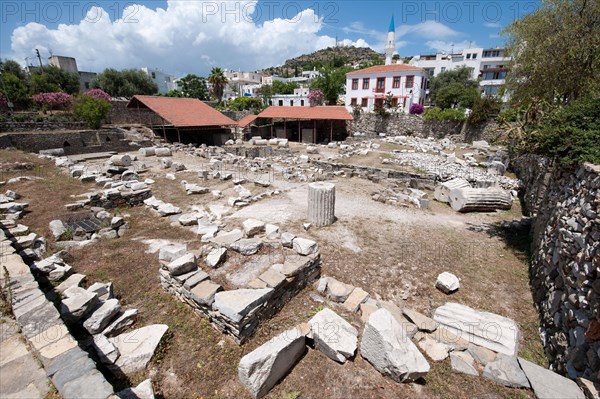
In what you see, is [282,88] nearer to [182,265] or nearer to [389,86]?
[389,86]

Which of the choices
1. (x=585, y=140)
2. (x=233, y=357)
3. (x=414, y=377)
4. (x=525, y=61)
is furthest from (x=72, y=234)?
(x=525, y=61)

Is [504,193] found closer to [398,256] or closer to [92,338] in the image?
[398,256]

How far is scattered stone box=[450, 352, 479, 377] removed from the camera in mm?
3955

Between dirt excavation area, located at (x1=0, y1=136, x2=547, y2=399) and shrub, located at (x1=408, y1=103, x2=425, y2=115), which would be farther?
shrub, located at (x1=408, y1=103, x2=425, y2=115)

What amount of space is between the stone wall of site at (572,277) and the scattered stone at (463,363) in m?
1.18

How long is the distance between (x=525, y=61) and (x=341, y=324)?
12.6m

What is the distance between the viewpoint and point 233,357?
3.98m

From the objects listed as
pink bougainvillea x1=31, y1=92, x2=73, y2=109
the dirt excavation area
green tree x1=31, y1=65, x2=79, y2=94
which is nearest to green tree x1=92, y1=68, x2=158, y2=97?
green tree x1=31, y1=65, x2=79, y2=94

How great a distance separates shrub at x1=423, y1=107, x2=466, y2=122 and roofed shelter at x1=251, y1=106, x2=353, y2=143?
29.9 feet

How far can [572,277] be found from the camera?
4.25 meters

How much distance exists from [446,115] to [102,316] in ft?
105

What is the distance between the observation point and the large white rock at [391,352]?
3605mm

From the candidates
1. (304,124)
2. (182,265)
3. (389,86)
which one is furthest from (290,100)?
(182,265)

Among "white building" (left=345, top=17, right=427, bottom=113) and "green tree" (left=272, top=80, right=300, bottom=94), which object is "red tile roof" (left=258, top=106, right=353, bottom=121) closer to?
"white building" (left=345, top=17, right=427, bottom=113)
